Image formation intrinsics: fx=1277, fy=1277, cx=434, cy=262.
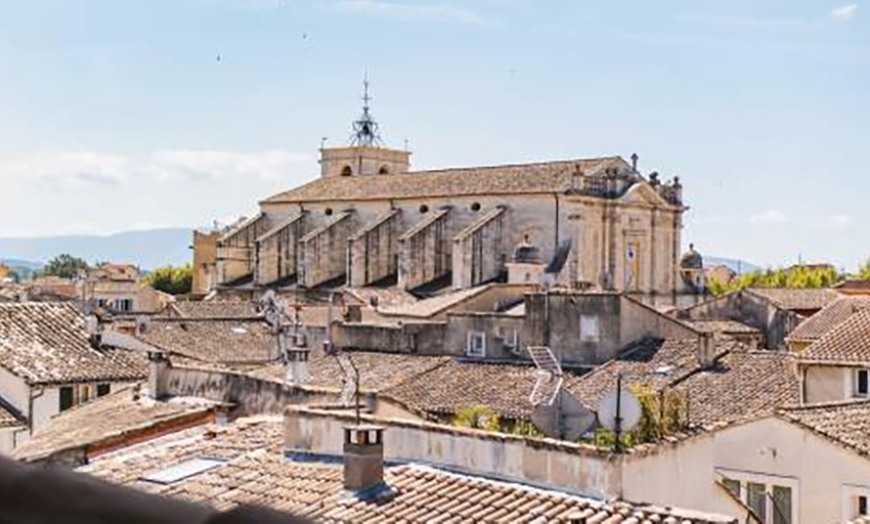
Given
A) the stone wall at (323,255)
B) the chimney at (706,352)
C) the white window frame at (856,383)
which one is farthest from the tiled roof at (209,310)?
the white window frame at (856,383)

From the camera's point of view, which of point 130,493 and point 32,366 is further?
point 32,366

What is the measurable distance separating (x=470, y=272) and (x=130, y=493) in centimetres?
5322

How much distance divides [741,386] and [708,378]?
97 cm

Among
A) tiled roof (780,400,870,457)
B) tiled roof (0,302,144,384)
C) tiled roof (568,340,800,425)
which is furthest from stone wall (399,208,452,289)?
tiled roof (780,400,870,457)

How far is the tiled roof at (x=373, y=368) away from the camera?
2925 cm

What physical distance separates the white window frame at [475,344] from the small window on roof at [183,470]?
18343mm

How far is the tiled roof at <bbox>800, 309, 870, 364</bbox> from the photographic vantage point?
21.8 m

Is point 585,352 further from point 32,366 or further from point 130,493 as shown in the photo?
point 130,493

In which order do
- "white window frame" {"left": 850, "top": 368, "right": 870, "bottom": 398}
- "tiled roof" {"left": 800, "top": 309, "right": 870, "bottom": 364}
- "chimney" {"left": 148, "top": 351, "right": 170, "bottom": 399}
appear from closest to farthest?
"chimney" {"left": 148, "top": 351, "right": 170, "bottom": 399}, "white window frame" {"left": 850, "top": 368, "right": 870, "bottom": 398}, "tiled roof" {"left": 800, "top": 309, "right": 870, "bottom": 364}

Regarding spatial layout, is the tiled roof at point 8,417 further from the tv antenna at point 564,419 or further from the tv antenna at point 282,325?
the tv antenna at point 564,419

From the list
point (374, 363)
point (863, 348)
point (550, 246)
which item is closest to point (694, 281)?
point (550, 246)

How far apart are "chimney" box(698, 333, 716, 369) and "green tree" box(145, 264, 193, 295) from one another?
79.8 meters

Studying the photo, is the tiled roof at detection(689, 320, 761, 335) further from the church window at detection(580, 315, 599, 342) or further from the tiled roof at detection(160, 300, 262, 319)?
the tiled roof at detection(160, 300, 262, 319)

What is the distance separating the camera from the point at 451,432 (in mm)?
12391
